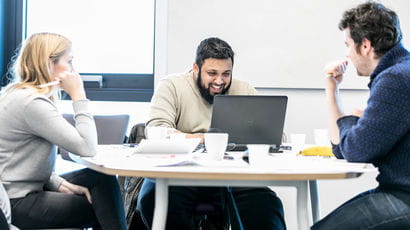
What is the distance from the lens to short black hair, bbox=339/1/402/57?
1529 mm

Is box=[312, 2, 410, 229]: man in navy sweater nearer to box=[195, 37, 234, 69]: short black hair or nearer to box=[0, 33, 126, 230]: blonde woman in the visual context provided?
box=[0, 33, 126, 230]: blonde woman

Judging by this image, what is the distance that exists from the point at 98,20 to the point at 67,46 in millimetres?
1904

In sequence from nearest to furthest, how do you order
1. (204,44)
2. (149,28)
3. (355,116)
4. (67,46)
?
(355,116), (67,46), (204,44), (149,28)

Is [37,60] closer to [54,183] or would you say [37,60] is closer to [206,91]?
[54,183]

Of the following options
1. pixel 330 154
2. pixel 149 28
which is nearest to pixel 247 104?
pixel 330 154

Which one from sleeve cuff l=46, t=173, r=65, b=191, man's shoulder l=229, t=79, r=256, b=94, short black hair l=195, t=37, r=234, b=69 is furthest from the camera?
man's shoulder l=229, t=79, r=256, b=94

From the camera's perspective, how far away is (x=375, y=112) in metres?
1.36

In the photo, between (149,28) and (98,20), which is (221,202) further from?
(98,20)

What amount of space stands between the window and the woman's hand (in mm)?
1752

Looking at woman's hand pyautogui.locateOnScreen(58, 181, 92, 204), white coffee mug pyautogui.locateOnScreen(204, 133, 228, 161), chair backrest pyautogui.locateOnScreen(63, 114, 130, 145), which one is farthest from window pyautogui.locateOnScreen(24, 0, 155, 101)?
white coffee mug pyautogui.locateOnScreen(204, 133, 228, 161)

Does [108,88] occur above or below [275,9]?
below

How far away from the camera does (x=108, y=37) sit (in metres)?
3.68

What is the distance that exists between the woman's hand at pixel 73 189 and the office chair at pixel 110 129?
3.62 ft

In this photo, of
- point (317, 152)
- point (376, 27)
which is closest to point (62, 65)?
point (317, 152)
